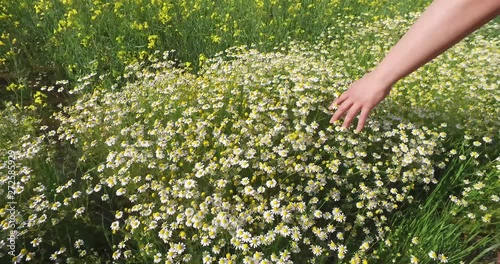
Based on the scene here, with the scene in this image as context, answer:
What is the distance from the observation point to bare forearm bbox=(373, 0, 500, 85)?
1.13m

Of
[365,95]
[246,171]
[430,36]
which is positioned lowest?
[246,171]

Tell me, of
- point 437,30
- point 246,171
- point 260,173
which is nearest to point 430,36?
point 437,30

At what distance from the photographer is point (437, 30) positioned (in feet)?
3.99

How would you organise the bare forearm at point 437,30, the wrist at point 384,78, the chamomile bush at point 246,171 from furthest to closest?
the chamomile bush at point 246,171 < the wrist at point 384,78 < the bare forearm at point 437,30

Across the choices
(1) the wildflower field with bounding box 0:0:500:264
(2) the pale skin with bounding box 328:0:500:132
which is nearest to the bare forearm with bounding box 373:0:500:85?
(2) the pale skin with bounding box 328:0:500:132

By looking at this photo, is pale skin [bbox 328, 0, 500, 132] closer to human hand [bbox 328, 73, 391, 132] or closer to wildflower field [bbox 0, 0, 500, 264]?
human hand [bbox 328, 73, 391, 132]

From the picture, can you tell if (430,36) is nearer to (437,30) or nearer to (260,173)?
(437,30)

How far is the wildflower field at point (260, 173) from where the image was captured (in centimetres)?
213

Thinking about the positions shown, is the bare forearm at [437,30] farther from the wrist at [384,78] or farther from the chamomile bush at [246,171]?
the chamomile bush at [246,171]

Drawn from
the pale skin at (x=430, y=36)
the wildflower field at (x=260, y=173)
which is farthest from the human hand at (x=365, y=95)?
the wildflower field at (x=260, y=173)

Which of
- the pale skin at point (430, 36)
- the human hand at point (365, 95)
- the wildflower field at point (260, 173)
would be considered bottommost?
the wildflower field at point (260, 173)

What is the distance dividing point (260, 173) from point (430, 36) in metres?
1.25

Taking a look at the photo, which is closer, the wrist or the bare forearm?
the bare forearm

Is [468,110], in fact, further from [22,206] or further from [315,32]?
[22,206]
